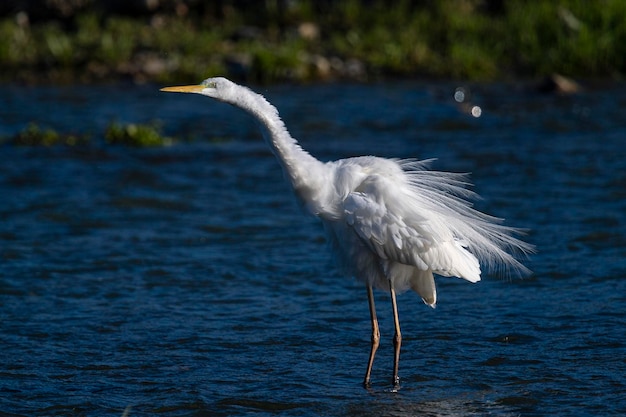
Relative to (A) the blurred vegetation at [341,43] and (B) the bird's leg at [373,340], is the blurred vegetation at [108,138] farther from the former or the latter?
(B) the bird's leg at [373,340]

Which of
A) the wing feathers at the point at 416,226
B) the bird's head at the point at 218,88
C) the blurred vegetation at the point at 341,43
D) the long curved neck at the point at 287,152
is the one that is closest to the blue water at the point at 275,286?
the wing feathers at the point at 416,226

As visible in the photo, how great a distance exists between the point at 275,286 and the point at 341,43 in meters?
10.8

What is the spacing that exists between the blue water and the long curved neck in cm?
97

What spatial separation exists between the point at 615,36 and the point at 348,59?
4.56 meters

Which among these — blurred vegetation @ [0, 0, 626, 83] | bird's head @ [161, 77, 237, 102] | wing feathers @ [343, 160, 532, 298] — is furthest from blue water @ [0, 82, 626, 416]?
blurred vegetation @ [0, 0, 626, 83]

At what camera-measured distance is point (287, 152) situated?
595cm

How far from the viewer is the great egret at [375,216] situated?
5941mm

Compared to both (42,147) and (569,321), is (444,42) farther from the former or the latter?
(569,321)

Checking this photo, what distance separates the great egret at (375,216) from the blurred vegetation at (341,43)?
10.7 m

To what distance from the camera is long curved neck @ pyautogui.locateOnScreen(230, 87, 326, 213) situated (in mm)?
5797

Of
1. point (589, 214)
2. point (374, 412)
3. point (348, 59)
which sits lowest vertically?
point (374, 412)

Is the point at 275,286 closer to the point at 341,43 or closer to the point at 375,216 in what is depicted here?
the point at 375,216

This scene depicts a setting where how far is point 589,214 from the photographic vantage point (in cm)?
1007

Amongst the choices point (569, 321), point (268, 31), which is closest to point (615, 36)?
point (268, 31)
